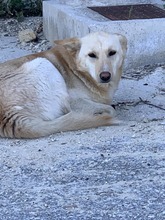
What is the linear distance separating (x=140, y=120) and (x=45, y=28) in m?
3.55

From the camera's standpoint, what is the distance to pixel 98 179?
485cm

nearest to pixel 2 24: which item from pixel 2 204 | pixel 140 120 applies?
pixel 140 120

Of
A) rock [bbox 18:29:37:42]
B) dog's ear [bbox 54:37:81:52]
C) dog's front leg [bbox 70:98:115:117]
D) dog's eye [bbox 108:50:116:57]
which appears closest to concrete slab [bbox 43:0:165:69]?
rock [bbox 18:29:37:42]

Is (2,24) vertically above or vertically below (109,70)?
below

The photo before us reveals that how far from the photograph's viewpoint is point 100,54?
646cm

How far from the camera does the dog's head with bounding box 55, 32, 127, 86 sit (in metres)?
6.39

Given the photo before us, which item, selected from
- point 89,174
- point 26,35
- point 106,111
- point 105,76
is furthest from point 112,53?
Answer: point 26,35

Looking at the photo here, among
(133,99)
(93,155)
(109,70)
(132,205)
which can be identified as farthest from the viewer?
(133,99)

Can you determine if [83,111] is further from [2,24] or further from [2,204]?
[2,24]

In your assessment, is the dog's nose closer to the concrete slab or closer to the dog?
the dog

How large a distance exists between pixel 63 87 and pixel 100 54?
46cm

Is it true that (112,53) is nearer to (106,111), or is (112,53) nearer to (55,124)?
(106,111)

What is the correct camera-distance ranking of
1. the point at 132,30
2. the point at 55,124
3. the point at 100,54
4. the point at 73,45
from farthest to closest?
the point at 132,30
the point at 73,45
the point at 100,54
the point at 55,124

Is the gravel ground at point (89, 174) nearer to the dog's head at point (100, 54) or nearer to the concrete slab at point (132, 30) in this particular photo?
the dog's head at point (100, 54)
